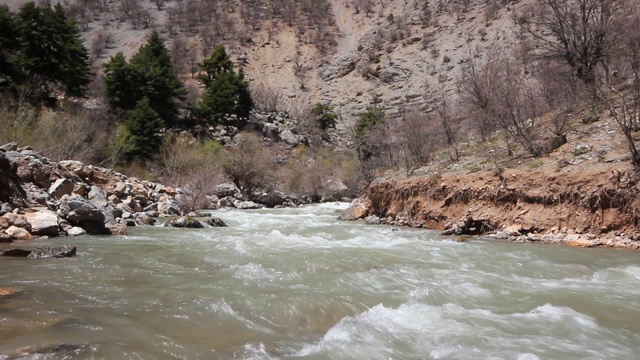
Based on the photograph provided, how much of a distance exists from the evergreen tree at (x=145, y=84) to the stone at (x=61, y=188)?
24195 millimetres

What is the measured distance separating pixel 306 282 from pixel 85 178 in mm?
13808

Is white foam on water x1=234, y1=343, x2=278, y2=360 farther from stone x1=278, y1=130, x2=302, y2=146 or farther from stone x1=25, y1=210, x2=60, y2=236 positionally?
stone x1=278, y1=130, x2=302, y2=146

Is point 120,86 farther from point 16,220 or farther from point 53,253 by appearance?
point 53,253

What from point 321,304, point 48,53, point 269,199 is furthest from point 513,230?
point 48,53

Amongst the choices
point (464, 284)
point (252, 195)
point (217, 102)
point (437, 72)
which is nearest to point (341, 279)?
point (464, 284)

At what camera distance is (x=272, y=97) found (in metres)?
59.5

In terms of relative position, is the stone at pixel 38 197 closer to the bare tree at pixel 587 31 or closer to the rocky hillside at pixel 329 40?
the bare tree at pixel 587 31

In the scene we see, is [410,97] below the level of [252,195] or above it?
above

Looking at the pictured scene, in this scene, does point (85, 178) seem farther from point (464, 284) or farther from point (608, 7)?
point (608, 7)

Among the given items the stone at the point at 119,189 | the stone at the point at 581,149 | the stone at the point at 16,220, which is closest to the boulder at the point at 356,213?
the stone at the point at 581,149

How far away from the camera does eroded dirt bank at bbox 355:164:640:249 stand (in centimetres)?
989

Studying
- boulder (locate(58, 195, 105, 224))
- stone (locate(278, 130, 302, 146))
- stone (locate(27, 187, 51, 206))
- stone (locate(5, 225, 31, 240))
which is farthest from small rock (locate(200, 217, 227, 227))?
stone (locate(278, 130, 302, 146))

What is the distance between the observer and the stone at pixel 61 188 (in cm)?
1253

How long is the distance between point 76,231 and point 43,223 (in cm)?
89
